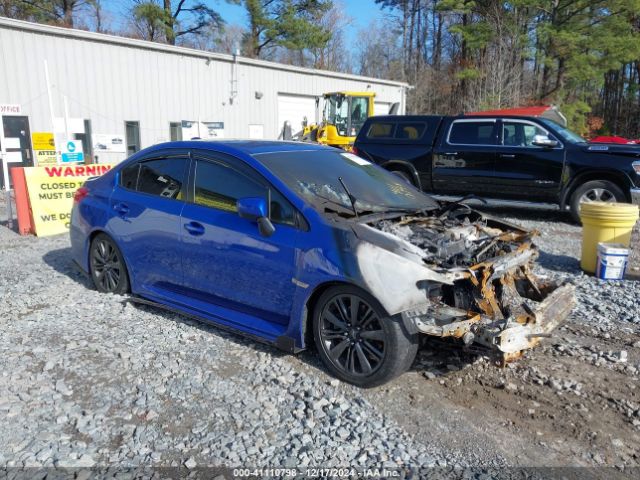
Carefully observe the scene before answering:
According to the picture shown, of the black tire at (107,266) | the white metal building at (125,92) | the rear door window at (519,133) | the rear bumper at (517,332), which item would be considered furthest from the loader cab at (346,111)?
the rear bumper at (517,332)

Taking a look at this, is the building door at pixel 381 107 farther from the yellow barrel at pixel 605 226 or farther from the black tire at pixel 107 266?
the black tire at pixel 107 266

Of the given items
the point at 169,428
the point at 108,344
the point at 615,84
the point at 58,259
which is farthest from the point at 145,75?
the point at 615,84

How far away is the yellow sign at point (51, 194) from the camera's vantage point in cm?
859

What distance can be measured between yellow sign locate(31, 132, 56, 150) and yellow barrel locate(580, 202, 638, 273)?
45.6 feet

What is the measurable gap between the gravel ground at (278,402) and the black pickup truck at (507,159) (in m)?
4.99

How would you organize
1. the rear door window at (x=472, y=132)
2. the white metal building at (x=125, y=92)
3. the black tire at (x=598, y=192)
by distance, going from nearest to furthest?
1. the black tire at (x=598, y=192)
2. the rear door window at (x=472, y=132)
3. the white metal building at (x=125, y=92)

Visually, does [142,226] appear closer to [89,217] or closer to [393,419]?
[89,217]

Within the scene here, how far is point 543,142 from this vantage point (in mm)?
9539

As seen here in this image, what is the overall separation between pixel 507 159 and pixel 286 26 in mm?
27723

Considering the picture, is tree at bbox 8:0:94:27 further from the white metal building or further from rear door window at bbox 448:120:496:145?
rear door window at bbox 448:120:496:145

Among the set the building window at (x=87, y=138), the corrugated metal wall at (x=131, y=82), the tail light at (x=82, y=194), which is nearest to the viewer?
the tail light at (x=82, y=194)

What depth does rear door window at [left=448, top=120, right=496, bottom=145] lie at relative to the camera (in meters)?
10.1

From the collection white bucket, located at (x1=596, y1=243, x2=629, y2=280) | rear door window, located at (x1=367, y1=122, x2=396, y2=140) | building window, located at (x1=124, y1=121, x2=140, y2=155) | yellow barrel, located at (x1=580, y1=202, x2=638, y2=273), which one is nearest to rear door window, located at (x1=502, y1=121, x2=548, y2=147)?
rear door window, located at (x1=367, y1=122, x2=396, y2=140)

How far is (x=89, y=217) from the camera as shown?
17.9 feet
